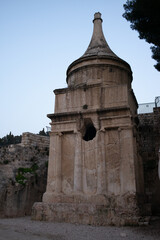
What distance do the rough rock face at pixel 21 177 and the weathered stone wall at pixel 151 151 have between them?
5892mm

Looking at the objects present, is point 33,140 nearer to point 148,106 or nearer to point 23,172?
point 23,172

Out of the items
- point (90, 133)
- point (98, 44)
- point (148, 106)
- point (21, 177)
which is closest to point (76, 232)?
point (90, 133)

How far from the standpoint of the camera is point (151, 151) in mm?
14961

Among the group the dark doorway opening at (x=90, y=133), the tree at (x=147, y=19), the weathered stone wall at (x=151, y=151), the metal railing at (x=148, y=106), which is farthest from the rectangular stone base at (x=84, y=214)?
the metal railing at (x=148, y=106)

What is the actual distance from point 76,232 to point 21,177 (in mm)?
6303

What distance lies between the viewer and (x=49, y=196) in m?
10.4

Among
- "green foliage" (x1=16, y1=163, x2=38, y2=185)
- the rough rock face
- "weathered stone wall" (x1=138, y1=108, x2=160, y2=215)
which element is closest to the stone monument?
"weathered stone wall" (x1=138, y1=108, x2=160, y2=215)

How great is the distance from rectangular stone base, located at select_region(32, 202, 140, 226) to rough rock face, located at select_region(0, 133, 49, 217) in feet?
6.89

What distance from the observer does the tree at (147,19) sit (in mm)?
8484

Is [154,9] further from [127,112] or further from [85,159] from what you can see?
[85,159]

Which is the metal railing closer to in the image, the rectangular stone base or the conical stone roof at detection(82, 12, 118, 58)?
the conical stone roof at detection(82, 12, 118, 58)

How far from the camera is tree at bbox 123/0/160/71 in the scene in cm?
848

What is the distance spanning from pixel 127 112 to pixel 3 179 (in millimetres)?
7232

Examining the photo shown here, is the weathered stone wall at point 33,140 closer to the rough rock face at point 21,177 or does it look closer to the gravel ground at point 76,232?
the rough rock face at point 21,177
